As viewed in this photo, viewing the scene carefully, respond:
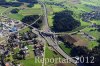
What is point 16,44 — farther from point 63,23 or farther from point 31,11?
point 31,11

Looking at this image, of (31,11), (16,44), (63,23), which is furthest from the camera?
(31,11)

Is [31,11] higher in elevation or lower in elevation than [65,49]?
higher

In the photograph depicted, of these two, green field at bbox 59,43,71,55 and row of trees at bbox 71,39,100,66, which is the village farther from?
row of trees at bbox 71,39,100,66

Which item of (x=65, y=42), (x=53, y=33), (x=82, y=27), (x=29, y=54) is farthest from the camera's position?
(x=82, y=27)

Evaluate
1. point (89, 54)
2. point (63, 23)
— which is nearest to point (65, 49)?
point (89, 54)

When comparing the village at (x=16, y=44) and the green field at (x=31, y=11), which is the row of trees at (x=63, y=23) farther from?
the village at (x=16, y=44)

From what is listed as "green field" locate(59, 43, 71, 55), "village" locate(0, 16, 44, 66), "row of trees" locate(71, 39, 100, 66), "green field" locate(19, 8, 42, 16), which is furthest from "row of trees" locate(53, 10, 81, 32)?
"row of trees" locate(71, 39, 100, 66)

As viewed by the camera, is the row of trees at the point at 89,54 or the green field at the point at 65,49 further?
the green field at the point at 65,49

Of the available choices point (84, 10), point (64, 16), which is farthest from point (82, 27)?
point (84, 10)

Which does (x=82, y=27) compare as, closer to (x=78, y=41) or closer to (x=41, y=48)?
(x=78, y=41)

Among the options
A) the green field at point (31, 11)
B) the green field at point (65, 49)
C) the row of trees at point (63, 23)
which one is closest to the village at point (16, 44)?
the green field at point (65, 49)

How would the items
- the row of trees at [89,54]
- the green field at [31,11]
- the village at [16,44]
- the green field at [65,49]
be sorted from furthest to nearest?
1. the green field at [31,11]
2. the green field at [65,49]
3. the village at [16,44]
4. the row of trees at [89,54]
